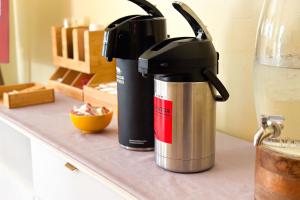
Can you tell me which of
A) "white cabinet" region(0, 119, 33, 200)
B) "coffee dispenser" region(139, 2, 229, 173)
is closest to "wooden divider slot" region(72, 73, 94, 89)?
"white cabinet" region(0, 119, 33, 200)

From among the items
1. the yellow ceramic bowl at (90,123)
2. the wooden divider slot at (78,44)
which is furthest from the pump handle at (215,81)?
the wooden divider slot at (78,44)

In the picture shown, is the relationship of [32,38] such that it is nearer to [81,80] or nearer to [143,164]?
[81,80]

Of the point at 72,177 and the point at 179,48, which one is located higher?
the point at 179,48

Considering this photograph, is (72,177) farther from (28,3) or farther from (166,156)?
(28,3)

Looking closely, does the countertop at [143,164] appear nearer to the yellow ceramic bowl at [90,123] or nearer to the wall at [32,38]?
the yellow ceramic bowl at [90,123]

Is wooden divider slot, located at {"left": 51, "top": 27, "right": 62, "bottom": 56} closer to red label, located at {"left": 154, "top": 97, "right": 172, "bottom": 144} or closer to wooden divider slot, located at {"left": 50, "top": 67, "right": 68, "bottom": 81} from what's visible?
wooden divider slot, located at {"left": 50, "top": 67, "right": 68, "bottom": 81}

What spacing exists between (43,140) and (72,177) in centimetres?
15

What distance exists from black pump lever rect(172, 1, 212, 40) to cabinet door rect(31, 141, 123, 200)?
15.3 inches

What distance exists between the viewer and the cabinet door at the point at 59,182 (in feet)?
3.09

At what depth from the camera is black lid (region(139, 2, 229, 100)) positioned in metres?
0.82

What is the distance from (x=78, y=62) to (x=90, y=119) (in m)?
0.52

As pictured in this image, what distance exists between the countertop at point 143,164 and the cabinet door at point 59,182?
4cm

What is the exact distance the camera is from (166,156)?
90 centimetres

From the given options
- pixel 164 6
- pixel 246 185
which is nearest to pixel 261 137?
pixel 246 185
